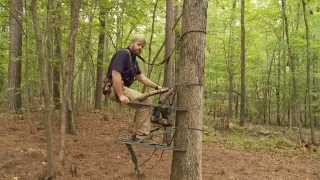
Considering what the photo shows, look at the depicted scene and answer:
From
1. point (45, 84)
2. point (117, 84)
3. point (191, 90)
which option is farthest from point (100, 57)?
point (191, 90)

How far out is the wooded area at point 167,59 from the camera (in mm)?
5070

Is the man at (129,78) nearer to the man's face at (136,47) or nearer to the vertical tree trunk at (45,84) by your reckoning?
the man's face at (136,47)

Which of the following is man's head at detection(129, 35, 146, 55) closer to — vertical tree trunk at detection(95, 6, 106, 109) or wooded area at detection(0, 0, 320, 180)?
wooded area at detection(0, 0, 320, 180)

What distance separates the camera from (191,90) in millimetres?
5031

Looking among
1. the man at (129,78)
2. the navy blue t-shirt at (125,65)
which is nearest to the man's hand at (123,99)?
the man at (129,78)

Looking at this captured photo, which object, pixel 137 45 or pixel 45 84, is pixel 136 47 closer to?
pixel 137 45

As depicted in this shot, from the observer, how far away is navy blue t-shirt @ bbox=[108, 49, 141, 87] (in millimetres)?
5965

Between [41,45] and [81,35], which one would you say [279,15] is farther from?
[41,45]

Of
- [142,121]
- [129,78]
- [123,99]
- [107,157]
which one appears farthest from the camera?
[107,157]

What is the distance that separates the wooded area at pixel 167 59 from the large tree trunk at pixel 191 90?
12 mm

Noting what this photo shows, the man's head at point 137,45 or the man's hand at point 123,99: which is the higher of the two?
the man's head at point 137,45

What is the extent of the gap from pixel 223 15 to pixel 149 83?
70.5ft

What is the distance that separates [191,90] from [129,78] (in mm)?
1522

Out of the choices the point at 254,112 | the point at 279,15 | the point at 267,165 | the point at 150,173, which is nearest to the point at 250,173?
the point at 267,165
